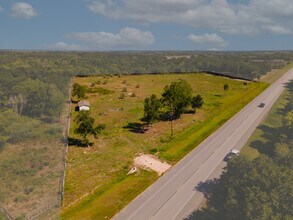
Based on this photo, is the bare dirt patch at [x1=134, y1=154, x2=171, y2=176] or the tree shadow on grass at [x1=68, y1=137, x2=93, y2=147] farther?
the tree shadow on grass at [x1=68, y1=137, x2=93, y2=147]

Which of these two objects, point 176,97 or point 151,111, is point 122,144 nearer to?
point 151,111

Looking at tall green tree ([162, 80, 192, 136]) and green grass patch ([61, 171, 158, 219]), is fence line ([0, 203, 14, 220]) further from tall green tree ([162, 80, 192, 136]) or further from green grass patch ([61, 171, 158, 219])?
tall green tree ([162, 80, 192, 136])

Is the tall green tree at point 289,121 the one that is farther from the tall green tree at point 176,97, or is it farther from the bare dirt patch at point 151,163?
the bare dirt patch at point 151,163

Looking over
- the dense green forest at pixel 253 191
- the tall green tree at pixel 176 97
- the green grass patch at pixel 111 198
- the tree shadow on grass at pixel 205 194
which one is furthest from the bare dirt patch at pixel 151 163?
the tall green tree at pixel 176 97

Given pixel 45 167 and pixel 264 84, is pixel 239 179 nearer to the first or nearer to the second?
pixel 45 167

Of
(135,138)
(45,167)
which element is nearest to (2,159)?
(45,167)

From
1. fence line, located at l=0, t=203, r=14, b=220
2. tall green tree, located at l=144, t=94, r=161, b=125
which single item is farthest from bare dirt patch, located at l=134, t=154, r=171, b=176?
fence line, located at l=0, t=203, r=14, b=220
